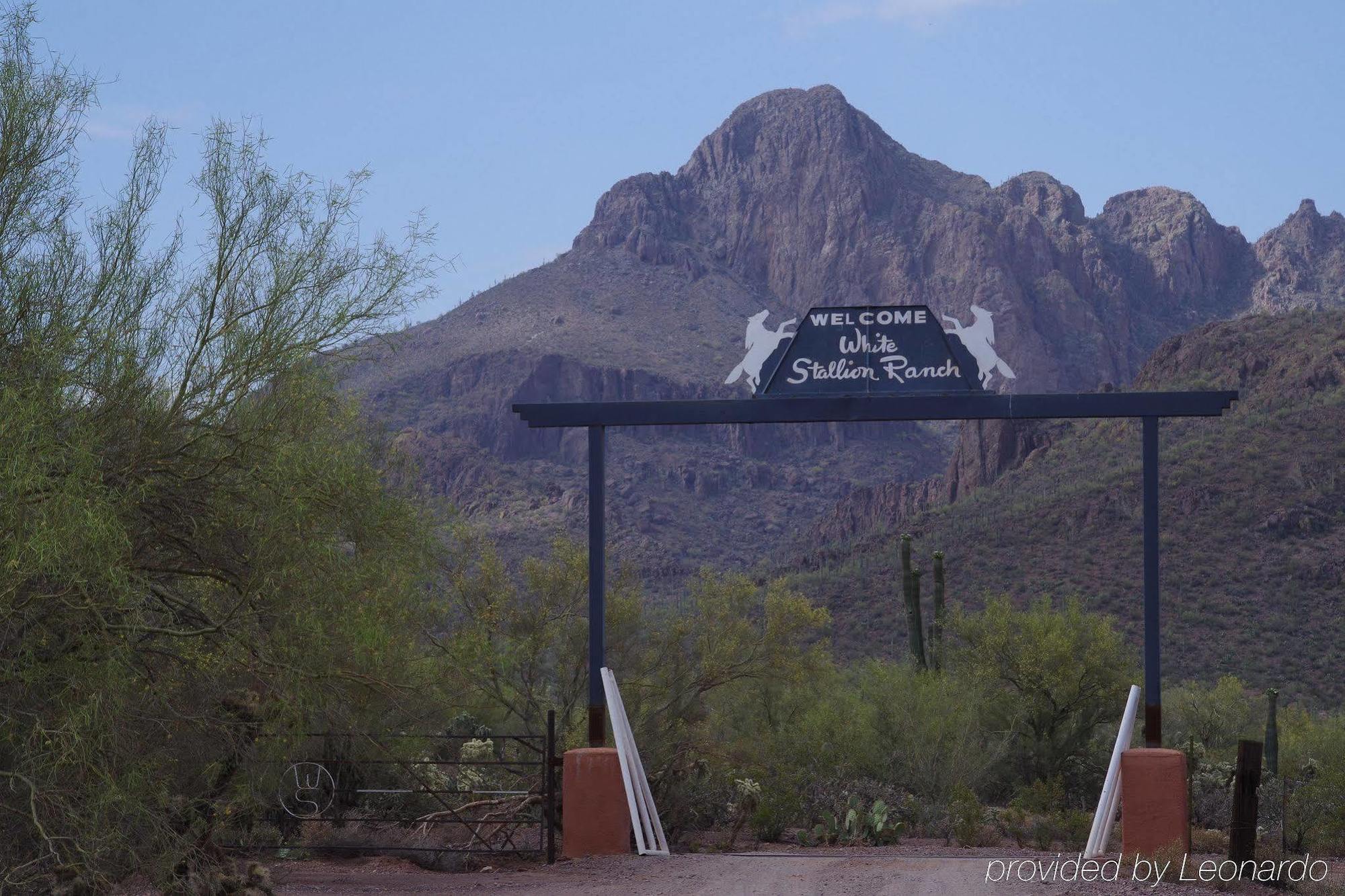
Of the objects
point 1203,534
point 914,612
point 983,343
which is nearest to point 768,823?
point 983,343

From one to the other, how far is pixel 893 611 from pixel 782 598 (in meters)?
22.9

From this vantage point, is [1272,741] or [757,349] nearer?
[757,349]

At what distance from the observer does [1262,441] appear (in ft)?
150

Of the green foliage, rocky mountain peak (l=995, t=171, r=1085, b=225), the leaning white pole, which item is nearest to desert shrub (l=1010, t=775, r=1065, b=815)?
the leaning white pole

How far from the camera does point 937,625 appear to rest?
25.9 meters

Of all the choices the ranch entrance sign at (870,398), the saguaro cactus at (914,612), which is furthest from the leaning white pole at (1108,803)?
the saguaro cactus at (914,612)

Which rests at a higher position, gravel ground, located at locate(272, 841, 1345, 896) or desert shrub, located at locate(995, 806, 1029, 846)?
gravel ground, located at locate(272, 841, 1345, 896)

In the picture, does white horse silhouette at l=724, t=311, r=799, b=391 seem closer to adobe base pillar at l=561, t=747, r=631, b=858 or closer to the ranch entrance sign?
the ranch entrance sign

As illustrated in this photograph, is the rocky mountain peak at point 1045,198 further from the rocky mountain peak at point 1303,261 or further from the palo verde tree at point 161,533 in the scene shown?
the palo verde tree at point 161,533

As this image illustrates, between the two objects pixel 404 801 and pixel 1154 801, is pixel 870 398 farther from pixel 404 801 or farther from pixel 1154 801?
pixel 404 801

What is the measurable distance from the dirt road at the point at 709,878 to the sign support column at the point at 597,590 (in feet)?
4.08

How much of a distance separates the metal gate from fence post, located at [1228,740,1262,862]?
577cm

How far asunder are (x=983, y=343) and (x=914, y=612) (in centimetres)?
1284

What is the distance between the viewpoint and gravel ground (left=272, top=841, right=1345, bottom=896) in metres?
11.6
